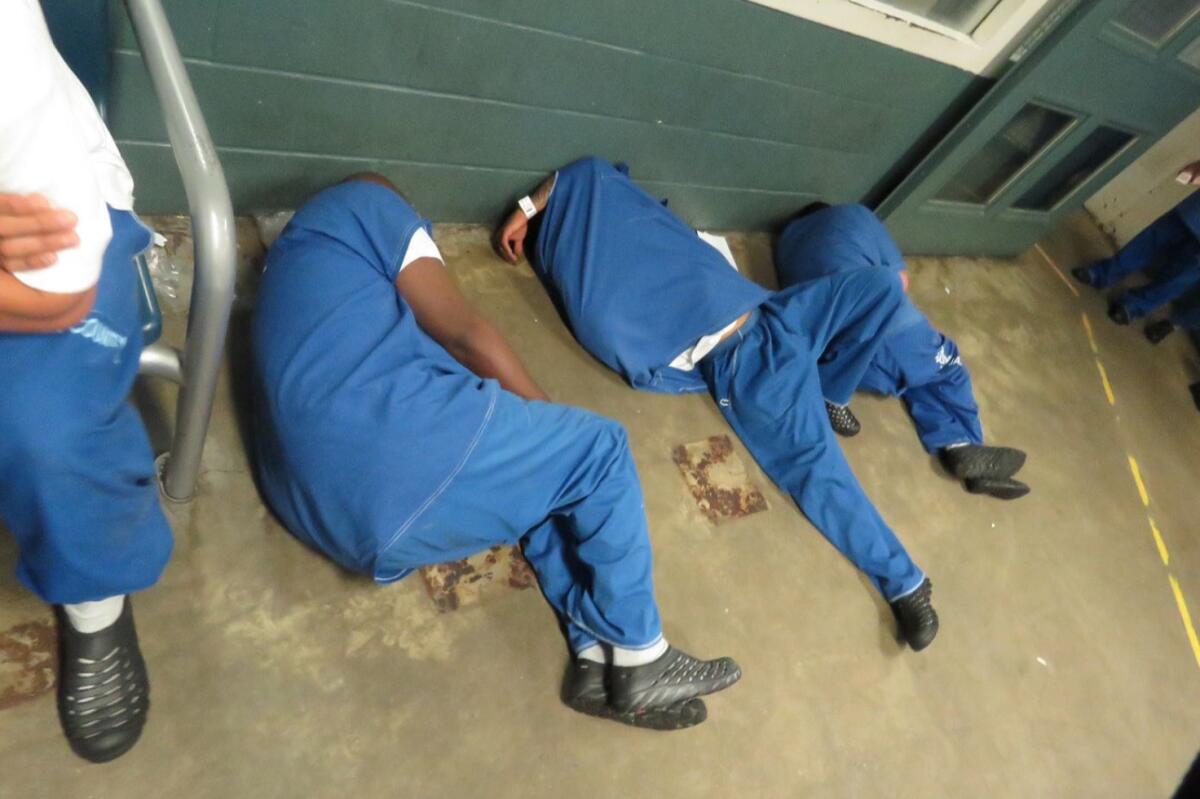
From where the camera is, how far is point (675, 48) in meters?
1.80

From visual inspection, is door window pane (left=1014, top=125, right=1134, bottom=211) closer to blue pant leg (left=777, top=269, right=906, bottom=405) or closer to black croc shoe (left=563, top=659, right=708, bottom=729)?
blue pant leg (left=777, top=269, right=906, bottom=405)

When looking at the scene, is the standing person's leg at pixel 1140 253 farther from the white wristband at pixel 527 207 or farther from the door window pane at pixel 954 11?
the white wristband at pixel 527 207

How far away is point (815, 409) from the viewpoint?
75.8 inches

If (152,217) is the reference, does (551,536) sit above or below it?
above

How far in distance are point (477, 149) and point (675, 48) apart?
54cm

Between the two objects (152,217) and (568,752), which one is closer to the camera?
(568,752)

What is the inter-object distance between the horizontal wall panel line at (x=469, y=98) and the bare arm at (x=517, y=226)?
0.20m

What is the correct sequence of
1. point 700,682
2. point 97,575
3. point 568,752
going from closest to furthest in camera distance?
1. point 97,575
2. point 568,752
3. point 700,682

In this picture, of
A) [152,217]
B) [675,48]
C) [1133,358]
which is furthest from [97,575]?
[1133,358]

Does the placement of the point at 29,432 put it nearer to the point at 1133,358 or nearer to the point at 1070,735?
the point at 1070,735

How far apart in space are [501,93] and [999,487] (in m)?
1.80

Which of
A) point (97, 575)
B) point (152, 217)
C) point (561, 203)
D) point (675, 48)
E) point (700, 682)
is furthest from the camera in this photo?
point (561, 203)

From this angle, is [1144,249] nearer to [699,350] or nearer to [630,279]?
[699,350]

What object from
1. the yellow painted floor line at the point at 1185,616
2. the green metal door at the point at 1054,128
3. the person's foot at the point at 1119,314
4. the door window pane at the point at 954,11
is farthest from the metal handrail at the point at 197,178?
the person's foot at the point at 1119,314
